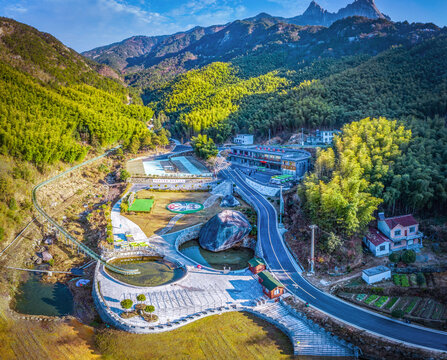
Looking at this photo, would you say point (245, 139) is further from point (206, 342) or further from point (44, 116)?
point (206, 342)

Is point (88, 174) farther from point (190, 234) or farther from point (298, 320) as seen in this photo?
point (298, 320)

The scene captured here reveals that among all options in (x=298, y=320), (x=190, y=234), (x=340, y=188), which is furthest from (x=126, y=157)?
(x=298, y=320)

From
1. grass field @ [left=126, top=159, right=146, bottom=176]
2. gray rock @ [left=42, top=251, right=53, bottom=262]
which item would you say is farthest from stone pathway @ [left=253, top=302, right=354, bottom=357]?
grass field @ [left=126, top=159, right=146, bottom=176]

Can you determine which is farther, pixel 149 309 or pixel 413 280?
pixel 413 280

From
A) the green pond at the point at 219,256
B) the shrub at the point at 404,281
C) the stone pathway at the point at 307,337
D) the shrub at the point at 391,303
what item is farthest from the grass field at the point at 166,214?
the shrub at the point at 391,303

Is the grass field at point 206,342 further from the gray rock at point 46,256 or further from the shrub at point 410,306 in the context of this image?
the gray rock at point 46,256

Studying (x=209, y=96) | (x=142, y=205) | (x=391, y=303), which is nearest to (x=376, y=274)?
(x=391, y=303)
